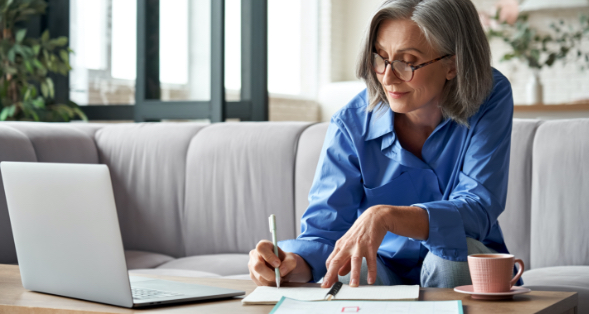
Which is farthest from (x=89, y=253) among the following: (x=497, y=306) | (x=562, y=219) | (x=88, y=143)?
(x=88, y=143)

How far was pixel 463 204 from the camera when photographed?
1.23 m

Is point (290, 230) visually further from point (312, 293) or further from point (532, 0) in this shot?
point (532, 0)

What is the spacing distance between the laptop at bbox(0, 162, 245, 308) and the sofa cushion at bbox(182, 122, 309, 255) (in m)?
1.15

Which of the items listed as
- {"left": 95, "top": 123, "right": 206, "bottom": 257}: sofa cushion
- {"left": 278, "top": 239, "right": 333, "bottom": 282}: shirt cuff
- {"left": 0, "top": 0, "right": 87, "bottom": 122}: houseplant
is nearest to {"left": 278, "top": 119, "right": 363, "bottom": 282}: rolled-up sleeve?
{"left": 278, "top": 239, "right": 333, "bottom": 282}: shirt cuff

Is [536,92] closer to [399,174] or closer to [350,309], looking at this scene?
[399,174]

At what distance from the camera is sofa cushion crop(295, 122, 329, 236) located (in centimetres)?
223

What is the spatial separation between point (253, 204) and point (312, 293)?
1.32 metres

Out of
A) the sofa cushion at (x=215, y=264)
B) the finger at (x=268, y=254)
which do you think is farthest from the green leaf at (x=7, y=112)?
the finger at (x=268, y=254)

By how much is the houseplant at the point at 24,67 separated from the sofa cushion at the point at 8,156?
0.93 metres

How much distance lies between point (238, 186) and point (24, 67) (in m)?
1.65

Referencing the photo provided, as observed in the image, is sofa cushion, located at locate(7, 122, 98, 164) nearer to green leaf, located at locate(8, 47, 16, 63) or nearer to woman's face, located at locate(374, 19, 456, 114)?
green leaf, located at locate(8, 47, 16, 63)

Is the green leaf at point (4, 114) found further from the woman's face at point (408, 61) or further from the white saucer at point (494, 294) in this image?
the white saucer at point (494, 294)

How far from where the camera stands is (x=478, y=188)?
129 cm

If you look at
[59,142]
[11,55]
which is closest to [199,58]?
[11,55]
